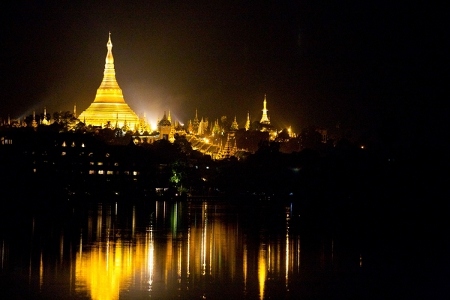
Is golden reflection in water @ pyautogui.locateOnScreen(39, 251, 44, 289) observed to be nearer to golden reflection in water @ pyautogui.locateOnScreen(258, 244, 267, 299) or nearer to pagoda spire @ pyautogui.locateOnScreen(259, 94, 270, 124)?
golden reflection in water @ pyautogui.locateOnScreen(258, 244, 267, 299)

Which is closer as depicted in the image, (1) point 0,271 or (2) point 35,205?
(1) point 0,271

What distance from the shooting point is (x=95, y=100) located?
10962cm

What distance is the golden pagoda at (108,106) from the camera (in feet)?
350

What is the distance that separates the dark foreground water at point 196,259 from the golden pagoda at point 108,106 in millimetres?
59754

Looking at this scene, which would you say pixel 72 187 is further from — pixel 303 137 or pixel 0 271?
pixel 303 137

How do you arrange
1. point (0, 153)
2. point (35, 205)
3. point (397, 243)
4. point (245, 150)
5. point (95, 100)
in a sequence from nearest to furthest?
point (397, 243), point (35, 205), point (0, 153), point (95, 100), point (245, 150)

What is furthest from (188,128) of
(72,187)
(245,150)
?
(72,187)

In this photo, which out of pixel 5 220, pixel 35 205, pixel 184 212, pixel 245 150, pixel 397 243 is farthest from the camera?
pixel 245 150

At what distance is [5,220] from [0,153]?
53.6ft

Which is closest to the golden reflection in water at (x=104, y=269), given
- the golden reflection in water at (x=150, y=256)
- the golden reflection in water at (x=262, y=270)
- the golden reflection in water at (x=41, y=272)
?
the golden reflection in water at (x=150, y=256)

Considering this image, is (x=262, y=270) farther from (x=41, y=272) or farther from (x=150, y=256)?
(x=41, y=272)

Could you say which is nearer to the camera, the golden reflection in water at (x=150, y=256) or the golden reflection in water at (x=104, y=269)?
the golden reflection in water at (x=104, y=269)

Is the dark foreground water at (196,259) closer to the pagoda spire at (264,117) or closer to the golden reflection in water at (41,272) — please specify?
the golden reflection in water at (41,272)

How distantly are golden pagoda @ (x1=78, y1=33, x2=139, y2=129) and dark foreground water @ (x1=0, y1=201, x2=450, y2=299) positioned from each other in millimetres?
59754
